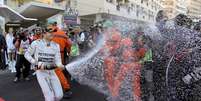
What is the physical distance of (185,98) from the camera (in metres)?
7.98

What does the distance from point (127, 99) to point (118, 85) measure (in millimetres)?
319

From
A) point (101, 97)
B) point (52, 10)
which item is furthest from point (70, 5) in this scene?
point (101, 97)

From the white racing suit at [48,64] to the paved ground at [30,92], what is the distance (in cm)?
246

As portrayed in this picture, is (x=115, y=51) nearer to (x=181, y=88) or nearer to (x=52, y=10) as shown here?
(x=181, y=88)

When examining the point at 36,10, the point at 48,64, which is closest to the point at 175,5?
the point at 36,10

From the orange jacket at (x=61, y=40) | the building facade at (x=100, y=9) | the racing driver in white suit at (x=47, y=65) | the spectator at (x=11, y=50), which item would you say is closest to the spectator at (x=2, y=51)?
the spectator at (x=11, y=50)

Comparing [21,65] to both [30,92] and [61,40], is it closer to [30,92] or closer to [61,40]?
[30,92]

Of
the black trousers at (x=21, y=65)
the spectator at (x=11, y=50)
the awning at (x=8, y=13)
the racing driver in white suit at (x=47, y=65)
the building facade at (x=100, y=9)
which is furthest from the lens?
the building facade at (x=100, y=9)

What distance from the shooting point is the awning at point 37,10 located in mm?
31844

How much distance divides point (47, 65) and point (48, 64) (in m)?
0.04

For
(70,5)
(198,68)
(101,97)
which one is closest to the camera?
(198,68)

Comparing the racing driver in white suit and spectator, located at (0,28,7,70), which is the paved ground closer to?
the racing driver in white suit

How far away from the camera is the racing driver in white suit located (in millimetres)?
7871

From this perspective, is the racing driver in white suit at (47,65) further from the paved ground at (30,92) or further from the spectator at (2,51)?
the spectator at (2,51)
